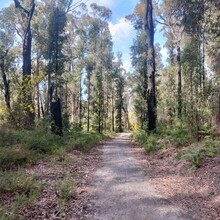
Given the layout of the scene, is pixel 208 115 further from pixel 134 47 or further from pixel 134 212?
pixel 134 47

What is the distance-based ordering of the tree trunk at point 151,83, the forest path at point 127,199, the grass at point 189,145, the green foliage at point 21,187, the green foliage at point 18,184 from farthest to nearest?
the tree trunk at point 151,83 → the grass at point 189,145 → the green foliage at point 18,184 → the green foliage at point 21,187 → the forest path at point 127,199

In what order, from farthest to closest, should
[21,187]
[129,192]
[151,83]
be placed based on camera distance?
1. [151,83]
2. [129,192]
3. [21,187]

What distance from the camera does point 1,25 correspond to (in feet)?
80.9

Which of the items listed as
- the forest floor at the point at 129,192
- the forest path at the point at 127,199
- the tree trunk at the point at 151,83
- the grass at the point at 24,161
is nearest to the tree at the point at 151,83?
the tree trunk at the point at 151,83

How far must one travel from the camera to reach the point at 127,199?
4.99 metres

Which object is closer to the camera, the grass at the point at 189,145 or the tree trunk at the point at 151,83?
the grass at the point at 189,145

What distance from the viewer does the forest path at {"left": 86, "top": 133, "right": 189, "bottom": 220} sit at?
14.0ft

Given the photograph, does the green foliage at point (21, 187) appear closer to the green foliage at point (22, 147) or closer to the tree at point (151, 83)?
the green foliage at point (22, 147)

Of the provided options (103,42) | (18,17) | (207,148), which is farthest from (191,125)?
(103,42)

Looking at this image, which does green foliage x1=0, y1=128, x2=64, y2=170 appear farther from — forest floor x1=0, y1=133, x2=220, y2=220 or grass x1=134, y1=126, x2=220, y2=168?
grass x1=134, y1=126, x2=220, y2=168

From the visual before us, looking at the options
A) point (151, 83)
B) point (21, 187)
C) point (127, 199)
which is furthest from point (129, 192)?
point (151, 83)

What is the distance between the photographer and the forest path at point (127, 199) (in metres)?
4.26

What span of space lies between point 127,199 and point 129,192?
443 millimetres

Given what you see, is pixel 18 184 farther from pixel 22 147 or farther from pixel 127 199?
pixel 22 147
